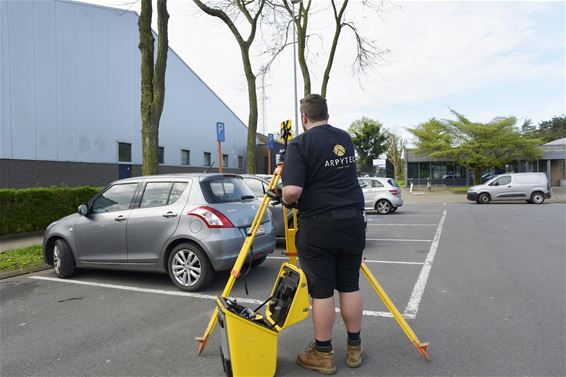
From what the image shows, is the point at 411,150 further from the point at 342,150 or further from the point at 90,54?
the point at 342,150

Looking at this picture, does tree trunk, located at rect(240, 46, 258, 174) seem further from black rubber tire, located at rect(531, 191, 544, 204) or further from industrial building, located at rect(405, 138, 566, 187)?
industrial building, located at rect(405, 138, 566, 187)

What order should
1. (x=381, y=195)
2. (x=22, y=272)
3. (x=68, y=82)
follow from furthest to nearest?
(x=381, y=195) → (x=68, y=82) → (x=22, y=272)

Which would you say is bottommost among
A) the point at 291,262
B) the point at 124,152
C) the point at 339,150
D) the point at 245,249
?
the point at 291,262

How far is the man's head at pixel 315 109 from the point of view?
3180 mm

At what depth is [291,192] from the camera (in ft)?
9.77

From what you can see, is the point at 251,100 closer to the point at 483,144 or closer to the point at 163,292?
the point at 163,292

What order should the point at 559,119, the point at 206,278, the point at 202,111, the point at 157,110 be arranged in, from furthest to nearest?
1. the point at 559,119
2. the point at 202,111
3. the point at 157,110
4. the point at 206,278

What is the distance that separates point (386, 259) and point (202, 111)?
20.6 meters

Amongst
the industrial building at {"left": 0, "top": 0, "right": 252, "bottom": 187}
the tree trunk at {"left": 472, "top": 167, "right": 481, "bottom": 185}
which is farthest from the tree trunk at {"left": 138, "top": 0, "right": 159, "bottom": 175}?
the tree trunk at {"left": 472, "top": 167, "right": 481, "bottom": 185}

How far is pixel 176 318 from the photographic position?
4.44 metres

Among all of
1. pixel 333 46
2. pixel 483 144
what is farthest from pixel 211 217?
pixel 483 144

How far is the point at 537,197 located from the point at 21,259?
21.8m

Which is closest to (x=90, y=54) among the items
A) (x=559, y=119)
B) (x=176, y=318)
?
(x=176, y=318)

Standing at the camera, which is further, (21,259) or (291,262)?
(21,259)
